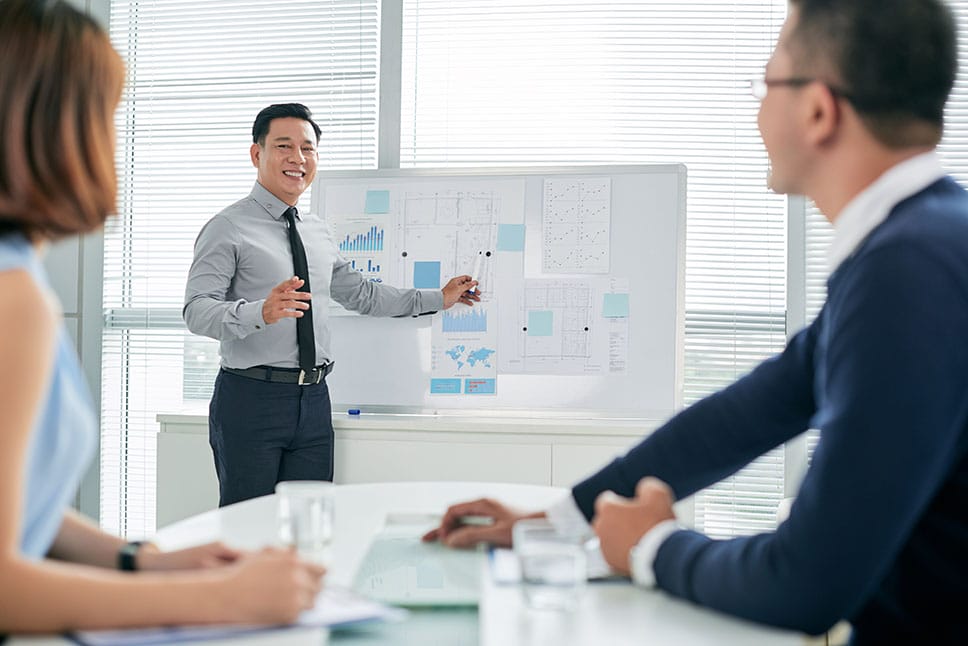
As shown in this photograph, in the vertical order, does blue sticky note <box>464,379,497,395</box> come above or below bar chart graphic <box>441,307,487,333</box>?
below

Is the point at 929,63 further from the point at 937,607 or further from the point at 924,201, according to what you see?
the point at 937,607

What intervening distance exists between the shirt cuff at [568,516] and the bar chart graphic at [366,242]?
2376 mm

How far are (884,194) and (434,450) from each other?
7.91 feet

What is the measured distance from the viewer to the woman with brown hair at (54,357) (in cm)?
85

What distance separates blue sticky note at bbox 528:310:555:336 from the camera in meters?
3.50

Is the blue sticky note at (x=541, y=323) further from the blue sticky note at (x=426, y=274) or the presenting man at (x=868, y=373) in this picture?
the presenting man at (x=868, y=373)

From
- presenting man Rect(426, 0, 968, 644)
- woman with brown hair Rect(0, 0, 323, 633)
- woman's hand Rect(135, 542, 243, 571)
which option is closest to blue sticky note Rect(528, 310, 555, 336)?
presenting man Rect(426, 0, 968, 644)

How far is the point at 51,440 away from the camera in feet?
3.05

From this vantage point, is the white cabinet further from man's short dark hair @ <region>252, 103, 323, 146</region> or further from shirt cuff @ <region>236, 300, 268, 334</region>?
man's short dark hair @ <region>252, 103, 323, 146</region>

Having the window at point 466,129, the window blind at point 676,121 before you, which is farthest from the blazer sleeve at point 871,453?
the window blind at point 676,121

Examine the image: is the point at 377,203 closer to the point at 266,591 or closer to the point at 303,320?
the point at 303,320

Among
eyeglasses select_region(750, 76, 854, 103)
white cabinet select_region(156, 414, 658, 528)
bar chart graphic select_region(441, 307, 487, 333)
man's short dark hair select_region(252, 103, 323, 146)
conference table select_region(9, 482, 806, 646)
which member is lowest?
white cabinet select_region(156, 414, 658, 528)

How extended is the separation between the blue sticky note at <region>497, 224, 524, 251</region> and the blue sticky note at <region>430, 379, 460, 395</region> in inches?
22.3

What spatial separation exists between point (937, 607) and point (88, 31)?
1163 millimetres
